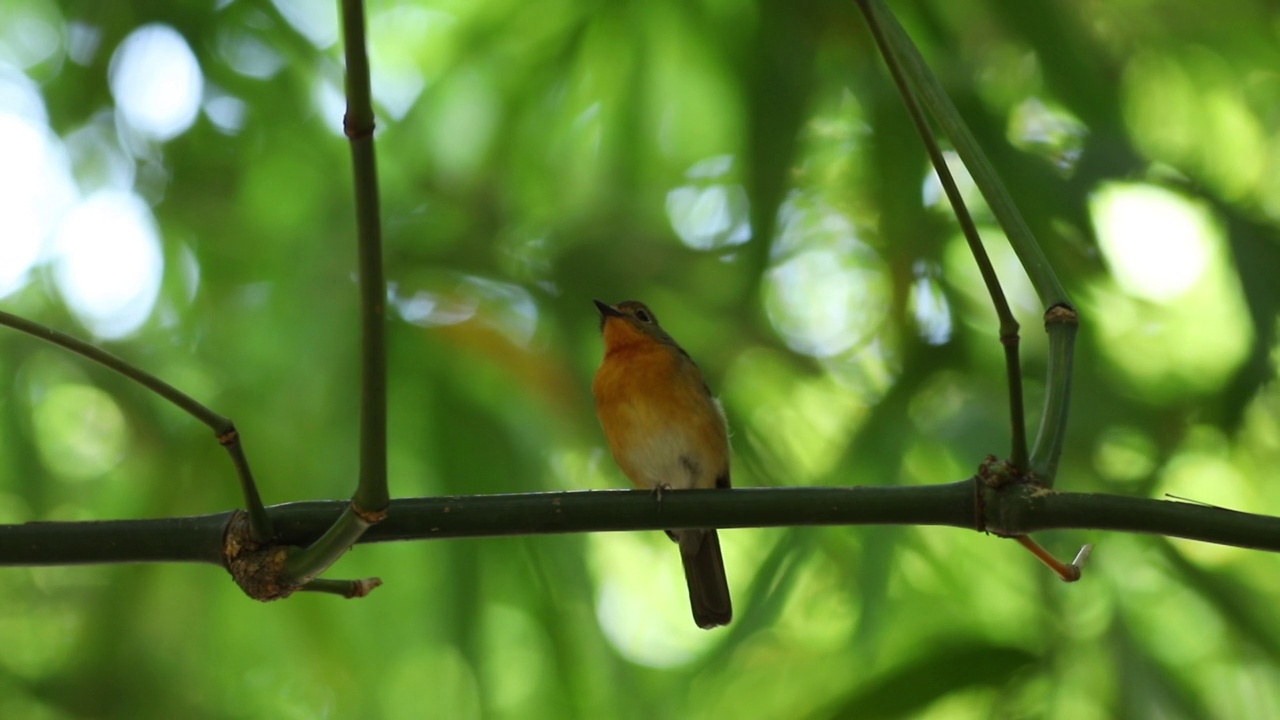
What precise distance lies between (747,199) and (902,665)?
1.29 metres

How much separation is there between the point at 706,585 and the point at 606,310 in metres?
0.88

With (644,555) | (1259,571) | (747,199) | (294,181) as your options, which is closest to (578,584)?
(644,555)

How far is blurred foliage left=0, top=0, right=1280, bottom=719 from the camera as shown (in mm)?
3158

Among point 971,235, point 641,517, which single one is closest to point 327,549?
point 641,517

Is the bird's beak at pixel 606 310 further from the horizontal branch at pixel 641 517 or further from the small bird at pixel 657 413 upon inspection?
the horizontal branch at pixel 641 517

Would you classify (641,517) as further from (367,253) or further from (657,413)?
(657,413)

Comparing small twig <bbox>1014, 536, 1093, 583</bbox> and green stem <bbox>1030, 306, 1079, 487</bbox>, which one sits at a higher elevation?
green stem <bbox>1030, 306, 1079, 487</bbox>

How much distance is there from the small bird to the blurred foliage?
20.9 inches

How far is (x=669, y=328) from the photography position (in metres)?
3.72

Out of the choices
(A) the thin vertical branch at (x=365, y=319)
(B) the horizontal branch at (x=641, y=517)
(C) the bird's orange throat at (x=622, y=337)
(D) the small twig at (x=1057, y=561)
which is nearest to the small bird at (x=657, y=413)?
(C) the bird's orange throat at (x=622, y=337)

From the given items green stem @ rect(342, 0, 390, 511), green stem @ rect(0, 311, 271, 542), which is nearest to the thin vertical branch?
green stem @ rect(342, 0, 390, 511)

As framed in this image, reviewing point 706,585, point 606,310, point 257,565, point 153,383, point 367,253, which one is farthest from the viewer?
point 606,310

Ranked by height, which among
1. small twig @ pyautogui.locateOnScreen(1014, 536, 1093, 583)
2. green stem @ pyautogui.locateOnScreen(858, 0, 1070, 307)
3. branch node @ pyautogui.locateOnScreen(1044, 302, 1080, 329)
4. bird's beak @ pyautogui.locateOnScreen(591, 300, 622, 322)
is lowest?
bird's beak @ pyautogui.locateOnScreen(591, 300, 622, 322)

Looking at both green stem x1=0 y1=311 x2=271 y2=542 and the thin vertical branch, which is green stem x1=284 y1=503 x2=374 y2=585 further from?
green stem x1=0 y1=311 x2=271 y2=542
